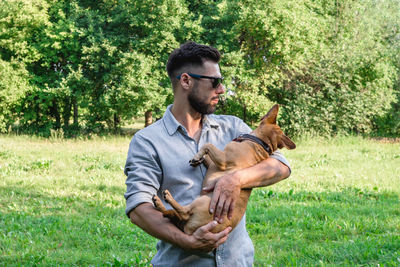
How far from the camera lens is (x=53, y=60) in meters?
21.5

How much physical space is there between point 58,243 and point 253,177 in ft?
13.7

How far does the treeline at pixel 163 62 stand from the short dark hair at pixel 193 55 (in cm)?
1641

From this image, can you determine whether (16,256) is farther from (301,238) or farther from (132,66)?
(132,66)

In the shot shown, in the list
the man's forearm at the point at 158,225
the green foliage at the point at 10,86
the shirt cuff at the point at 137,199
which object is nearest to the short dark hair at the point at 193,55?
the shirt cuff at the point at 137,199

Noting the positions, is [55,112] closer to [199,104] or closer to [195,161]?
[199,104]

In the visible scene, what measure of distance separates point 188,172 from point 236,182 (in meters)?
0.40

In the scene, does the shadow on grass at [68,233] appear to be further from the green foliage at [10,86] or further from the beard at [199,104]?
the green foliage at [10,86]

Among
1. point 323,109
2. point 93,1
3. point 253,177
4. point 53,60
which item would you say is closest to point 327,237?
point 253,177

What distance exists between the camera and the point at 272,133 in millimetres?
2752

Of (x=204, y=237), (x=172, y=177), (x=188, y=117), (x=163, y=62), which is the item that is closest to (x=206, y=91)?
(x=188, y=117)

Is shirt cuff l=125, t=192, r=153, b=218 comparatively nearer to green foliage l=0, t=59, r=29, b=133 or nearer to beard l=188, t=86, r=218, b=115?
beard l=188, t=86, r=218, b=115

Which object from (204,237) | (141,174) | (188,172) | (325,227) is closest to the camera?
(204,237)

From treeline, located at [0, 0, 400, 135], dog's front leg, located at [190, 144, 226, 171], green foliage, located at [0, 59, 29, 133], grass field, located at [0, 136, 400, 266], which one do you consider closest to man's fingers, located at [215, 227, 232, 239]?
dog's front leg, located at [190, 144, 226, 171]

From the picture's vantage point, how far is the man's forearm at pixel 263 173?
96.4 inches
